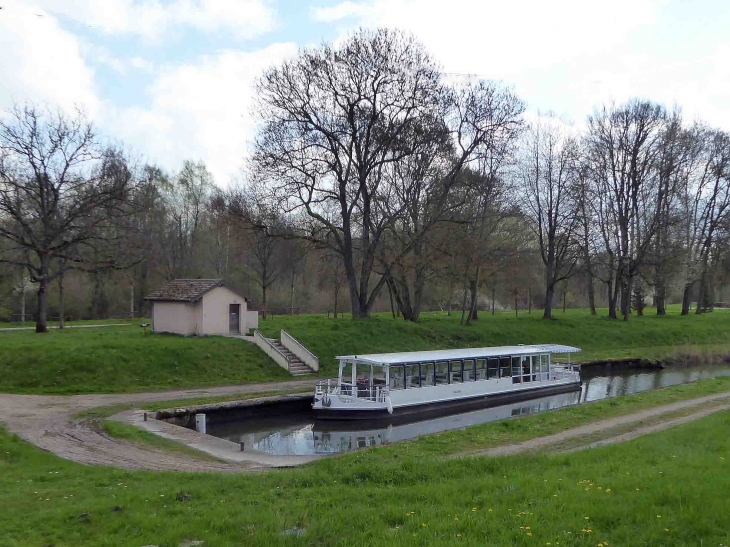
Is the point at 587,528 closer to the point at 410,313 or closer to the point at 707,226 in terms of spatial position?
the point at 410,313

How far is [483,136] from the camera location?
40.3 metres

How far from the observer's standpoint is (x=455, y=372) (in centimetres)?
2836

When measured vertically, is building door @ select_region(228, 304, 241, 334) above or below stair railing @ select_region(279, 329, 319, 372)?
above

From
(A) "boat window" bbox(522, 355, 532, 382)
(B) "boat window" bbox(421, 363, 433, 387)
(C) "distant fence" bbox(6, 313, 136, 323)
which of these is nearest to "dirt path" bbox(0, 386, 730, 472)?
(B) "boat window" bbox(421, 363, 433, 387)

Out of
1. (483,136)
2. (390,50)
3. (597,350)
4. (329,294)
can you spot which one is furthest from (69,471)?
(329,294)

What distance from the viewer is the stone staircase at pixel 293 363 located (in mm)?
31438

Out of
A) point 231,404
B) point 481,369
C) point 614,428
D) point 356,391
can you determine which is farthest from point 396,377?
point 614,428

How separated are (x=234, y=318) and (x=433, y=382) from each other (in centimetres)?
1369

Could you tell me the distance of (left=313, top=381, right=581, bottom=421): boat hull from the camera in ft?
80.4

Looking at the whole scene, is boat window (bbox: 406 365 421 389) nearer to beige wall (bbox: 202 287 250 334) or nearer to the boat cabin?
the boat cabin

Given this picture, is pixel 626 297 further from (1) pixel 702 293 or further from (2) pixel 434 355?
(2) pixel 434 355

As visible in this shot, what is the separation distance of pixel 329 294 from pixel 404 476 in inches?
2053

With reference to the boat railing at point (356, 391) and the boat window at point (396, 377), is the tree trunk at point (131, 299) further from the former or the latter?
the boat window at point (396, 377)

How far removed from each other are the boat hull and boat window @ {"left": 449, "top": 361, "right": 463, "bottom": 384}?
2.93ft
